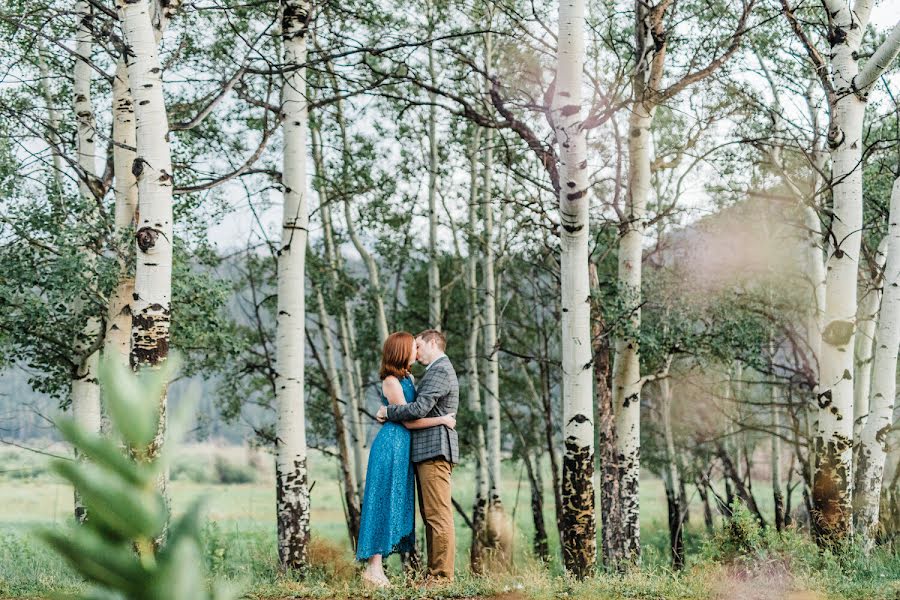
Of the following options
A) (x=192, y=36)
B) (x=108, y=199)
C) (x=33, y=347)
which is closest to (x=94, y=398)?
(x=33, y=347)

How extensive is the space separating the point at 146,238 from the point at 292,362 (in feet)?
9.19

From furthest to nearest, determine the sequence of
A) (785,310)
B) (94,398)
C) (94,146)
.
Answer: (785,310) < (94,146) < (94,398)

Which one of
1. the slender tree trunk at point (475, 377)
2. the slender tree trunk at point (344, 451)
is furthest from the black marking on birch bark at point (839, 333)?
the slender tree trunk at point (344, 451)

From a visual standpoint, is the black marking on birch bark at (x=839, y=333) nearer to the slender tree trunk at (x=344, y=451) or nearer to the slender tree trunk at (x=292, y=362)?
the slender tree trunk at (x=292, y=362)

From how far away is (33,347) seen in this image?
12266 millimetres

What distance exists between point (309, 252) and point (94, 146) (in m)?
8.44

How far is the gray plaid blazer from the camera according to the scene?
6957mm

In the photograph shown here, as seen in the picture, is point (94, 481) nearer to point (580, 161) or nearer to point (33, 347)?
point (580, 161)

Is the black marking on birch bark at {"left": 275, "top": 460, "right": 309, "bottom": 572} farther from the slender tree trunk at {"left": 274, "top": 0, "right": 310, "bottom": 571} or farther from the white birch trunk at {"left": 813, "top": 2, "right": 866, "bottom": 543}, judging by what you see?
the white birch trunk at {"left": 813, "top": 2, "right": 866, "bottom": 543}

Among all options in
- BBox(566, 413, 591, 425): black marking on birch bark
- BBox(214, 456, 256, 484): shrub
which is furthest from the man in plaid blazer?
BBox(214, 456, 256, 484): shrub

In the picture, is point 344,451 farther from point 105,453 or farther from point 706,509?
point 105,453

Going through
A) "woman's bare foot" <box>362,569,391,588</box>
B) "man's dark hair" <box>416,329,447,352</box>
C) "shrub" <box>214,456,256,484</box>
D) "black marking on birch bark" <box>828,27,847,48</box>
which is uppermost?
"black marking on birch bark" <box>828,27,847,48</box>

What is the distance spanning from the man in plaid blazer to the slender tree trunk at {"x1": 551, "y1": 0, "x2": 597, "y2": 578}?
4.04 ft

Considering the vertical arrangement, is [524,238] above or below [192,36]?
below
